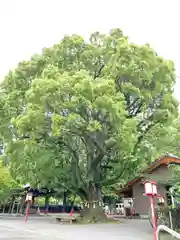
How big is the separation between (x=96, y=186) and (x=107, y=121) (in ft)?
17.6

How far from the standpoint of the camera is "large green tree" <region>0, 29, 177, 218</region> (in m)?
17.1

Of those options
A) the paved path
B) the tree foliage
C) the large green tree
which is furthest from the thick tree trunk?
the tree foliage

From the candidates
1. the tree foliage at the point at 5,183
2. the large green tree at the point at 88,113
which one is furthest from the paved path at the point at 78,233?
the tree foliage at the point at 5,183

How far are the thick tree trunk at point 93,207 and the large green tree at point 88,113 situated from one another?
0.07m

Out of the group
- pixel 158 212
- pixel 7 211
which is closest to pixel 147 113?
pixel 158 212

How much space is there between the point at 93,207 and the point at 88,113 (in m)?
6.49

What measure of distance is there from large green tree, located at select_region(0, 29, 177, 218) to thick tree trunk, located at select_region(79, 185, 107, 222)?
0.07 meters

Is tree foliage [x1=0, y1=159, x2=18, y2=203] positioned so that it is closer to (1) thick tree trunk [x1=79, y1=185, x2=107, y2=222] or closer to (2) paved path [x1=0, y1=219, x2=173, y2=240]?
(1) thick tree trunk [x1=79, y1=185, x2=107, y2=222]

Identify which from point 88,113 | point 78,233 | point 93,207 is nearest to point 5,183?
point 93,207

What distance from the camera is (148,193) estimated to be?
10273 millimetres

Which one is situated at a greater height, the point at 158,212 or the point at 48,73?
the point at 48,73

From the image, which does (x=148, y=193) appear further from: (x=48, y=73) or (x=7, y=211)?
(x=7, y=211)

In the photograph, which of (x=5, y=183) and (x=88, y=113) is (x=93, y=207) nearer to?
(x=88, y=113)

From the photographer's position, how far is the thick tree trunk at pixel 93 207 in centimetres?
1906
